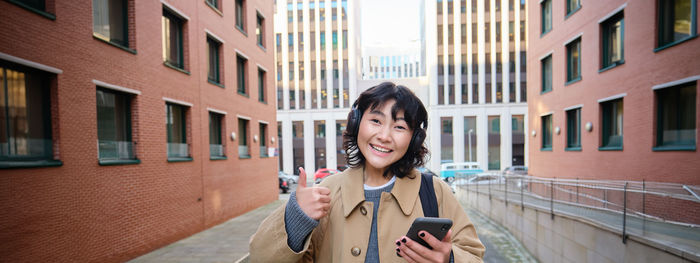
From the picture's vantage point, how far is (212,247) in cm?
834

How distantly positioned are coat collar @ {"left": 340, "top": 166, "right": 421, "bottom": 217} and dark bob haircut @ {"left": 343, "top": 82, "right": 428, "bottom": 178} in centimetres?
7

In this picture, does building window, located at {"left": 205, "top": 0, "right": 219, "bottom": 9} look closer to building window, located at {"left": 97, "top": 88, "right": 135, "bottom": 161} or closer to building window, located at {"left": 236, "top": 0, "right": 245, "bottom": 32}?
building window, located at {"left": 236, "top": 0, "right": 245, "bottom": 32}

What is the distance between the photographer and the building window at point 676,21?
776 centimetres

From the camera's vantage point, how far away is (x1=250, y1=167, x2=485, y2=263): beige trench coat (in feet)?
5.25

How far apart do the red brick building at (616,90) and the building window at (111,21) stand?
45.0 ft

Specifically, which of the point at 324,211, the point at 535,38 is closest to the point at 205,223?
the point at 324,211

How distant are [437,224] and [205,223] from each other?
1054 centimetres

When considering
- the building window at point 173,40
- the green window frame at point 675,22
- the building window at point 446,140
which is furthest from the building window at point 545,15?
the building window at point 446,140

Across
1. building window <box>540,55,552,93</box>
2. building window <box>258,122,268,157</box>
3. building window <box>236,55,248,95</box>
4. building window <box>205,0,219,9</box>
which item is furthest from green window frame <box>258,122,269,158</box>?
building window <box>540,55,552,93</box>

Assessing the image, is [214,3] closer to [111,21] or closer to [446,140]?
[111,21]

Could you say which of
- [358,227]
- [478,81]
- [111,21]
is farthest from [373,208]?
[478,81]

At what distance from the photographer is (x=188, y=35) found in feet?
32.3

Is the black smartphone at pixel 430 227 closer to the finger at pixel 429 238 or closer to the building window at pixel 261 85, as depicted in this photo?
the finger at pixel 429 238

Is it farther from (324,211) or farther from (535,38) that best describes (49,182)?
(535,38)
